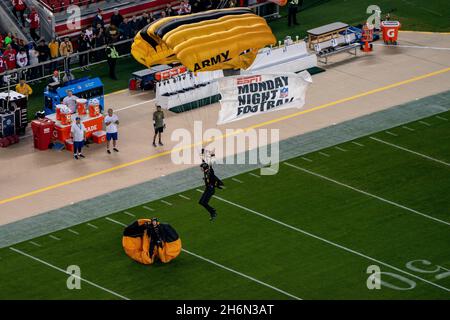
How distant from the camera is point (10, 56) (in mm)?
55688

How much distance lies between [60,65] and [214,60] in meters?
15.2

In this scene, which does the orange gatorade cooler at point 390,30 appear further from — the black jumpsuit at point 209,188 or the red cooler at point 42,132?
the black jumpsuit at point 209,188

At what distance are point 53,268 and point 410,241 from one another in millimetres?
11303

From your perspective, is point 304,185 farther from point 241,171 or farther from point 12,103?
point 12,103

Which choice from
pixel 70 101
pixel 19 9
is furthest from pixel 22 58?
pixel 70 101

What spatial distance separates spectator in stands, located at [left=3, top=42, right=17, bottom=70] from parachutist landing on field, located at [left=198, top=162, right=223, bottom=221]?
15773 mm

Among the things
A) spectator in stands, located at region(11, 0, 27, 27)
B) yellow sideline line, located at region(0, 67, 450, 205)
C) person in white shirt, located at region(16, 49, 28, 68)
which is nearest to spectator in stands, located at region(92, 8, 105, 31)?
spectator in stands, located at region(11, 0, 27, 27)

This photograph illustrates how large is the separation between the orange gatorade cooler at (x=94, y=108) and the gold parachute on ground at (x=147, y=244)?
10.5 meters

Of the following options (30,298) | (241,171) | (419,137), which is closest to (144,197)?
(241,171)

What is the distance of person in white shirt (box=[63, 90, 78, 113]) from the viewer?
5131cm

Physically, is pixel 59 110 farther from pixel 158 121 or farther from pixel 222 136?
pixel 222 136

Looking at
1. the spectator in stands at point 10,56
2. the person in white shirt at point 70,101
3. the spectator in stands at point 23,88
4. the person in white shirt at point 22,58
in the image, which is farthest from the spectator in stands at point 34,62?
the person in white shirt at point 70,101

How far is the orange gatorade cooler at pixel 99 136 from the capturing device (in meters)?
50.5

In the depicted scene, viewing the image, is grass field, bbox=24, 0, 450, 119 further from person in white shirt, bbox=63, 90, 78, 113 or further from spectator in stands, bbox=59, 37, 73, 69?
person in white shirt, bbox=63, 90, 78, 113
